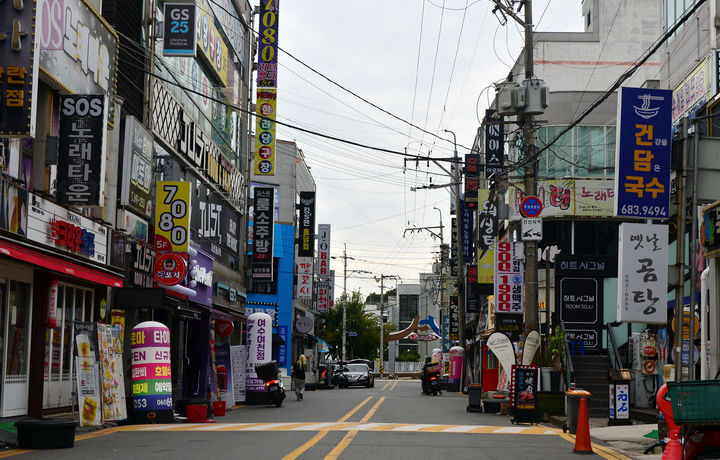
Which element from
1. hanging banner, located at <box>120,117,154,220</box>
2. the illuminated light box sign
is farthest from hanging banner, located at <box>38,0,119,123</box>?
the illuminated light box sign

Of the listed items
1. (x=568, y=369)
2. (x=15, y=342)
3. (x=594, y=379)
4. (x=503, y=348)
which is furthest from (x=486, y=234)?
(x=15, y=342)

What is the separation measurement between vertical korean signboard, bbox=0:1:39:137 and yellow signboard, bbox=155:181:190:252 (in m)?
11.1

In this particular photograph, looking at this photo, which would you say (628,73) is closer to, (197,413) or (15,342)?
(197,413)

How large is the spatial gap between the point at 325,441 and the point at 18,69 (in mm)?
7633

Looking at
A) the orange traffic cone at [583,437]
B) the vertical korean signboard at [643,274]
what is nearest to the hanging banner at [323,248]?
the vertical korean signboard at [643,274]

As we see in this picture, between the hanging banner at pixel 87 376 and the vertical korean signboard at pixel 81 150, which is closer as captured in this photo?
the hanging banner at pixel 87 376

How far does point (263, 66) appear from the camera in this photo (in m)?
35.8

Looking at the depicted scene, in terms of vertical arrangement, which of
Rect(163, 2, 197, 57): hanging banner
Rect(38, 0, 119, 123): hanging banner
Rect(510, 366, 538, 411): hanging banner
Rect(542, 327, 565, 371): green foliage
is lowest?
Rect(510, 366, 538, 411): hanging banner

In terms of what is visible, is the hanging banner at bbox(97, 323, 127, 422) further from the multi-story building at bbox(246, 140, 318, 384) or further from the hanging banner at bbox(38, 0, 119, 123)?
the multi-story building at bbox(246, 140, 318, 384)

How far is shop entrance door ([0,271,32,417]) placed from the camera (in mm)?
16938

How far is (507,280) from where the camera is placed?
35.0 m

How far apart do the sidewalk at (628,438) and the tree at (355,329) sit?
74.5m

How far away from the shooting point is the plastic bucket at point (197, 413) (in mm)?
20766

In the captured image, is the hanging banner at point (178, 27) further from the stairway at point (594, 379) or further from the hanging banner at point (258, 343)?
the stairway at point (594, 379)
